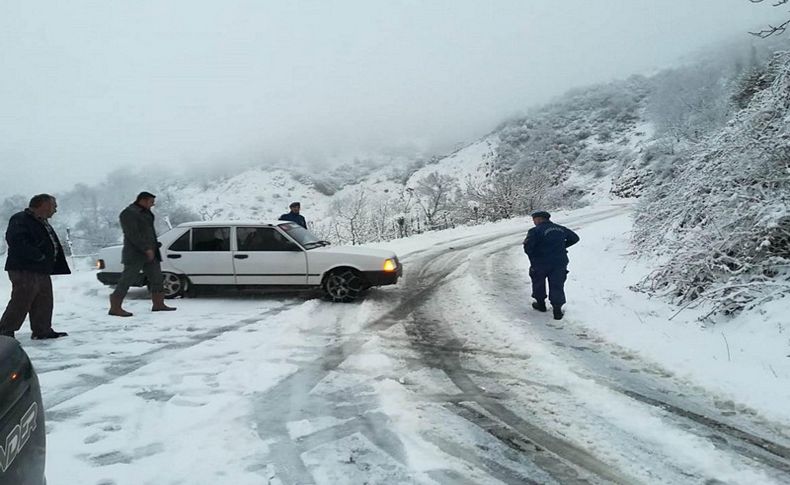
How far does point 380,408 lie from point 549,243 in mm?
4068

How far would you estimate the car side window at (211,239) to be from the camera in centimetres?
827

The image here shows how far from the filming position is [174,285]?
8.30 meters

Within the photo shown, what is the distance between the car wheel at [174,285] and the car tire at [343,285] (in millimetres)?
2416

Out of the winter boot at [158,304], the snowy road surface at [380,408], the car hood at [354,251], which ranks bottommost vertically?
the snowy road surface at [380,408]

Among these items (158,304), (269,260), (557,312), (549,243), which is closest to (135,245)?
(158,304)

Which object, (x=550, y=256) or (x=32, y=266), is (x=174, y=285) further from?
(x=550, y=256)

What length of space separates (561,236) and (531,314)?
119cm

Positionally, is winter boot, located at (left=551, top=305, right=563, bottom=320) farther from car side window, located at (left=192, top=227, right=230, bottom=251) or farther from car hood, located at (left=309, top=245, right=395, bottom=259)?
car side window, located at (left=192, top=227, right=230, bottom=251)

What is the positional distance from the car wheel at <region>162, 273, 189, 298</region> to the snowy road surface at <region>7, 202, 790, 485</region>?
1533 millimetres

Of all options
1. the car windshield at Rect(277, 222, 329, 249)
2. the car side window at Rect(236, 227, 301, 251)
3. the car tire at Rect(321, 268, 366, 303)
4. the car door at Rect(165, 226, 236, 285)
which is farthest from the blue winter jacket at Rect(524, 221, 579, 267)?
the car door at Rect(165, 226, 236, 285)

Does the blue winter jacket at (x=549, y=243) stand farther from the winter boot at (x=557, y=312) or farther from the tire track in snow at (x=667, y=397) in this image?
the tire track in snow at (x=667, y=397)

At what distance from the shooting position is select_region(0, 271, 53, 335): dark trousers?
5543 millimetres

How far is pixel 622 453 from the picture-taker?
3.07m

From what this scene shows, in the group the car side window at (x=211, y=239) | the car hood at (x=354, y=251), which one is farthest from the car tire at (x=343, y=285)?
the car side window at (x=211, y=239)
